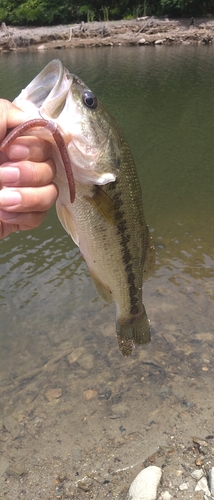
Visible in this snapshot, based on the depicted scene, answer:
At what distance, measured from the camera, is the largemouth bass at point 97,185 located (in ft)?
6.61

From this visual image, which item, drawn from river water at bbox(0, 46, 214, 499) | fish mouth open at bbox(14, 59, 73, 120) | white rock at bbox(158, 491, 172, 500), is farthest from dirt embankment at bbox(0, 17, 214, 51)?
fish mouth open at bbox(14, 59, 73, 120)

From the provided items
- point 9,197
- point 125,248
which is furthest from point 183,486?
point 9,197

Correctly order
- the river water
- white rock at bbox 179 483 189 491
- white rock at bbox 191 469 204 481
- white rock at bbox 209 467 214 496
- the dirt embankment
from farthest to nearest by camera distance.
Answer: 1. the dirt embankment
2. the river water
3. white rock at bbox 191 469 204 481
4. white rock at bbox 179 483 189 491
5. white rock at bbox 209 467 214 496

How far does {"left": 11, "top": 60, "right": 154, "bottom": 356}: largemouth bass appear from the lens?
2.01m

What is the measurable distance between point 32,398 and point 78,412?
67cm

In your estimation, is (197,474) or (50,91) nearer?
(50,91)

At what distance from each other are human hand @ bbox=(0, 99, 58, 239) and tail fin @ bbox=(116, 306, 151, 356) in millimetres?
1451

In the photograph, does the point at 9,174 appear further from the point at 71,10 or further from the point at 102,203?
the point at 71,10

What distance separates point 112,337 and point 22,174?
4456 mm

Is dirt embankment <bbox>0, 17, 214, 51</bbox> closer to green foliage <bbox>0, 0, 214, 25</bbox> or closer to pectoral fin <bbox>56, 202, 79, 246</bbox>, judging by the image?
green foliage <bbox>0, 0, 214, 25</bbox>

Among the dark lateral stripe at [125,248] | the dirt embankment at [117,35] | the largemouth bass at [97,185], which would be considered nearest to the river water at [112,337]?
the dark lateral stripe at [125,248]

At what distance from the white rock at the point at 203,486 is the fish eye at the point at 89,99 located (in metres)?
3.43

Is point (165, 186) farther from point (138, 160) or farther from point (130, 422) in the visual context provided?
point (130, 422)

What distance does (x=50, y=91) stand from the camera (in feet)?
6.52
